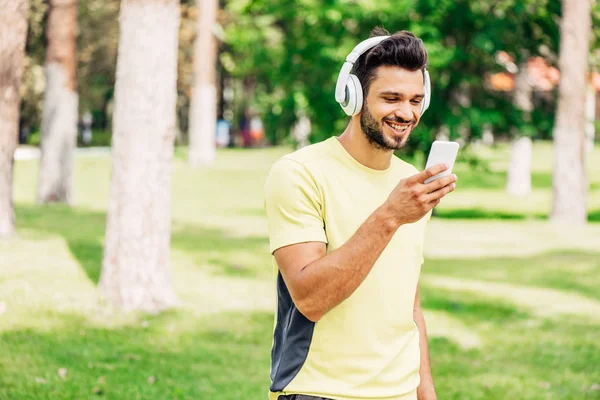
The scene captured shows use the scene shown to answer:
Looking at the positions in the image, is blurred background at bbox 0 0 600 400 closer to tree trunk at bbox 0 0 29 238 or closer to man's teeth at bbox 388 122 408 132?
tree trunk at bbox 0 0 29 238

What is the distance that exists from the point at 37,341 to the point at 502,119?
14645 mm

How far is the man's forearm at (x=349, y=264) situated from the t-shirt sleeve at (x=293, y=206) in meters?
0.11

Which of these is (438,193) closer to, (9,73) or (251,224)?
(9,73)

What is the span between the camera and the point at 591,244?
1647cm

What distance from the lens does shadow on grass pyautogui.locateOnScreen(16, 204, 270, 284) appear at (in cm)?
1243

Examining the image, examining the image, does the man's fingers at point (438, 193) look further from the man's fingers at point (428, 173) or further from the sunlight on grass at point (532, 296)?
the sunlight on grass at point (532, 296)

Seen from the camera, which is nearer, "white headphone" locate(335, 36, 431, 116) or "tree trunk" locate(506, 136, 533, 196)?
"white headphone" locate(335, 36, 431, 116)

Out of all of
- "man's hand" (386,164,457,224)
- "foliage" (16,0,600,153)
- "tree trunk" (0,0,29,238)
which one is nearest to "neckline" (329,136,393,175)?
"man's hand" (386,164,457,224)

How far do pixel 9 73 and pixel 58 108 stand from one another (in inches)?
332

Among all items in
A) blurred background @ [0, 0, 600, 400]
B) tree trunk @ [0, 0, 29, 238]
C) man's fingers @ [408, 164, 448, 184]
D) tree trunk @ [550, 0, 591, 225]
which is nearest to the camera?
man's fingers @ [408, 164, 448, 184]

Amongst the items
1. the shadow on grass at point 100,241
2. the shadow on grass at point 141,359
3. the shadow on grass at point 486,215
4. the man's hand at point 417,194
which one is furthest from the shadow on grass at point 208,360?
the shadow on grass at point 486,215

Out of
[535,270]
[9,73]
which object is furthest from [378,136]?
[535,270]

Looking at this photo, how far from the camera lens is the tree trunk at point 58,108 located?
20250mm

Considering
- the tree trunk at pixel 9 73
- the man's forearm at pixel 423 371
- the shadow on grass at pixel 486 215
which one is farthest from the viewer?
the shadow on grass at pixel 486 215
